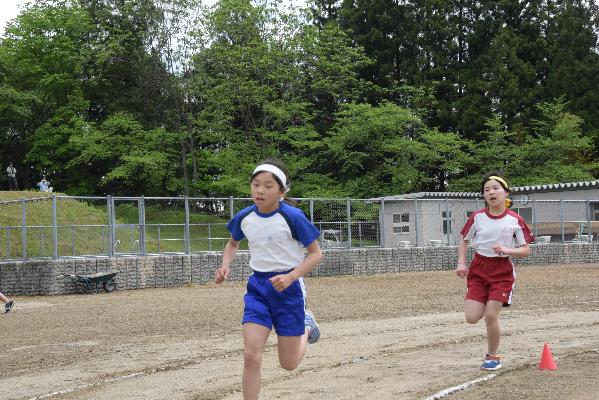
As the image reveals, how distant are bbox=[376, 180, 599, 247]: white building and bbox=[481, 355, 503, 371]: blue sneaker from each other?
21.7m

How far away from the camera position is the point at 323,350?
32.0 feet

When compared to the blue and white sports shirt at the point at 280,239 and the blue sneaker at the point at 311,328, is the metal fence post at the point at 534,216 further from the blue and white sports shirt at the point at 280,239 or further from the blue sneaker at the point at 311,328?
the blue and white sports shirt at the point at 280,239

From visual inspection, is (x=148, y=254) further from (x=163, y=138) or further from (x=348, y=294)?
(x=163, y=138)

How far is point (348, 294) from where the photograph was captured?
19.8m

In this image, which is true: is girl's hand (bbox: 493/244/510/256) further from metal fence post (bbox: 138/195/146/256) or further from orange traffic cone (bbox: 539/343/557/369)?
metal fence post (bbox: 138/195/146/256)

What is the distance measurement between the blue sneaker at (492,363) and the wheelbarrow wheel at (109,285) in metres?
16.4

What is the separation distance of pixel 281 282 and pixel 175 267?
763 inches

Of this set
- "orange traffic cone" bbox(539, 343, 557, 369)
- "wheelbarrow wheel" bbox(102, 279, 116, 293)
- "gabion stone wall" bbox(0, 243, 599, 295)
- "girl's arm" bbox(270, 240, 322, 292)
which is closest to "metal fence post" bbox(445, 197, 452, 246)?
"gabion stone wall" bbox(0, 243, 599, 295)

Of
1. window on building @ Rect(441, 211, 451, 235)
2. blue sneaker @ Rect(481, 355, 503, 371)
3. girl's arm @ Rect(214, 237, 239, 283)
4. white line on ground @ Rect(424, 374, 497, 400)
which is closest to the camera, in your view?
girl's arm @ Rect(214, 237, 239, 283)

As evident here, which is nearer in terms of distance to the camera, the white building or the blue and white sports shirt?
the blue and white sports shirt

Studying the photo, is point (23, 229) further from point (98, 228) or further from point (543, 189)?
point (543, 189)

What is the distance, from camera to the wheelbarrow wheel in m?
23.0

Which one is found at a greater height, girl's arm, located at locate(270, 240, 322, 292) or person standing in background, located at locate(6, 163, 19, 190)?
person standing in background, located at locate(6, 163, 19, 190)

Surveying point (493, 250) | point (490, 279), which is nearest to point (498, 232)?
point (493, 250)
